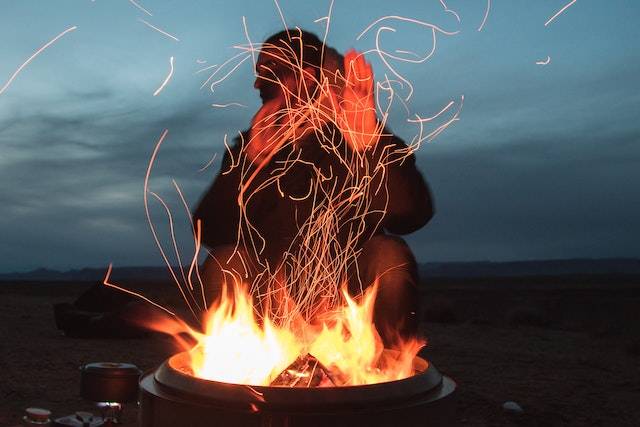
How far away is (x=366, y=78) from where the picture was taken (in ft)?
8.35

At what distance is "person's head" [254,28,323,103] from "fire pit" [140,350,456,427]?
154 centimetres

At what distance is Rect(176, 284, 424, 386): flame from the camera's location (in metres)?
2.12

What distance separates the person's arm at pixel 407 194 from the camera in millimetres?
2836

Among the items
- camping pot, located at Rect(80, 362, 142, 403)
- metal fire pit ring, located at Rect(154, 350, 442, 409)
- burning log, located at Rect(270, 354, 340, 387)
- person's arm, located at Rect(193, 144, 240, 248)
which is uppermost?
person's arm, located at Rect(193, 144, 240, 248)

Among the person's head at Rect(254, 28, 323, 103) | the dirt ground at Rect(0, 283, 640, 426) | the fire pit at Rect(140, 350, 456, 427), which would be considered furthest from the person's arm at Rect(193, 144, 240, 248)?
the fire pit at Rect(140, 350, 456, 427)

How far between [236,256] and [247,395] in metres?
1.03

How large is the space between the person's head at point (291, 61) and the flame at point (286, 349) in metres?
1.09

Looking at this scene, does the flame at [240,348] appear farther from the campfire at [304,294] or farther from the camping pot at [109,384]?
Result: the camping pot at [109,384]

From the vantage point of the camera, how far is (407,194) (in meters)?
2.84

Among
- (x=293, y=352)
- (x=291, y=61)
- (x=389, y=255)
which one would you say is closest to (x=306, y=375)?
(x=293, y=352)

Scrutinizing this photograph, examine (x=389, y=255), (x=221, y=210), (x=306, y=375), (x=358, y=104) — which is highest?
(x=358, y=104)

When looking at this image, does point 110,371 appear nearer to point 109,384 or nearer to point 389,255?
point 109,384

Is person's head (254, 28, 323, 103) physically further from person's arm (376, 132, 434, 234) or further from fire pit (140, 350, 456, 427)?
fire pit (140, 350, 456, 427)

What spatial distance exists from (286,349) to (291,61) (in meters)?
1.40
